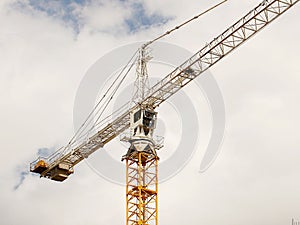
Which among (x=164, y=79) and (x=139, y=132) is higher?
(x=164, y=79)

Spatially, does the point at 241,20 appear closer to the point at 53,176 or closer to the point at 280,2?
the point at 280,2

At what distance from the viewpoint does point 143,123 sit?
75.4 meters

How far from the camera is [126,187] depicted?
74.4 metres

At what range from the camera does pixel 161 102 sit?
76.9 metres

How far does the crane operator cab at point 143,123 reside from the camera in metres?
75.0

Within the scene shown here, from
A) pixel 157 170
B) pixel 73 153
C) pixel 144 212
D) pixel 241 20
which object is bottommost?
pixel 144 212

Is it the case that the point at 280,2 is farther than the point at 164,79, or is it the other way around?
the point at 164,79

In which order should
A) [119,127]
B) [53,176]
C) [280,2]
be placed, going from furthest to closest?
[53,176], [119,127], [280,2]

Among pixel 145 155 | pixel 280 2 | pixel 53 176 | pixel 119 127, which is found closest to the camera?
pixel 280 2

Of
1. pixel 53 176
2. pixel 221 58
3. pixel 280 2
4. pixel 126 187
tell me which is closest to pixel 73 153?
pixel 53 176

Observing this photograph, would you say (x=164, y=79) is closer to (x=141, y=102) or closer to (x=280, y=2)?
(x=141, y=102)

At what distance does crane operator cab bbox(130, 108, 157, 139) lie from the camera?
7500cm

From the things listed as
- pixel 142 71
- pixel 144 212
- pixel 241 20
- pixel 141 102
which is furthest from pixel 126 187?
pixel 241 20

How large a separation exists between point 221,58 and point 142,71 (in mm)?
12186
